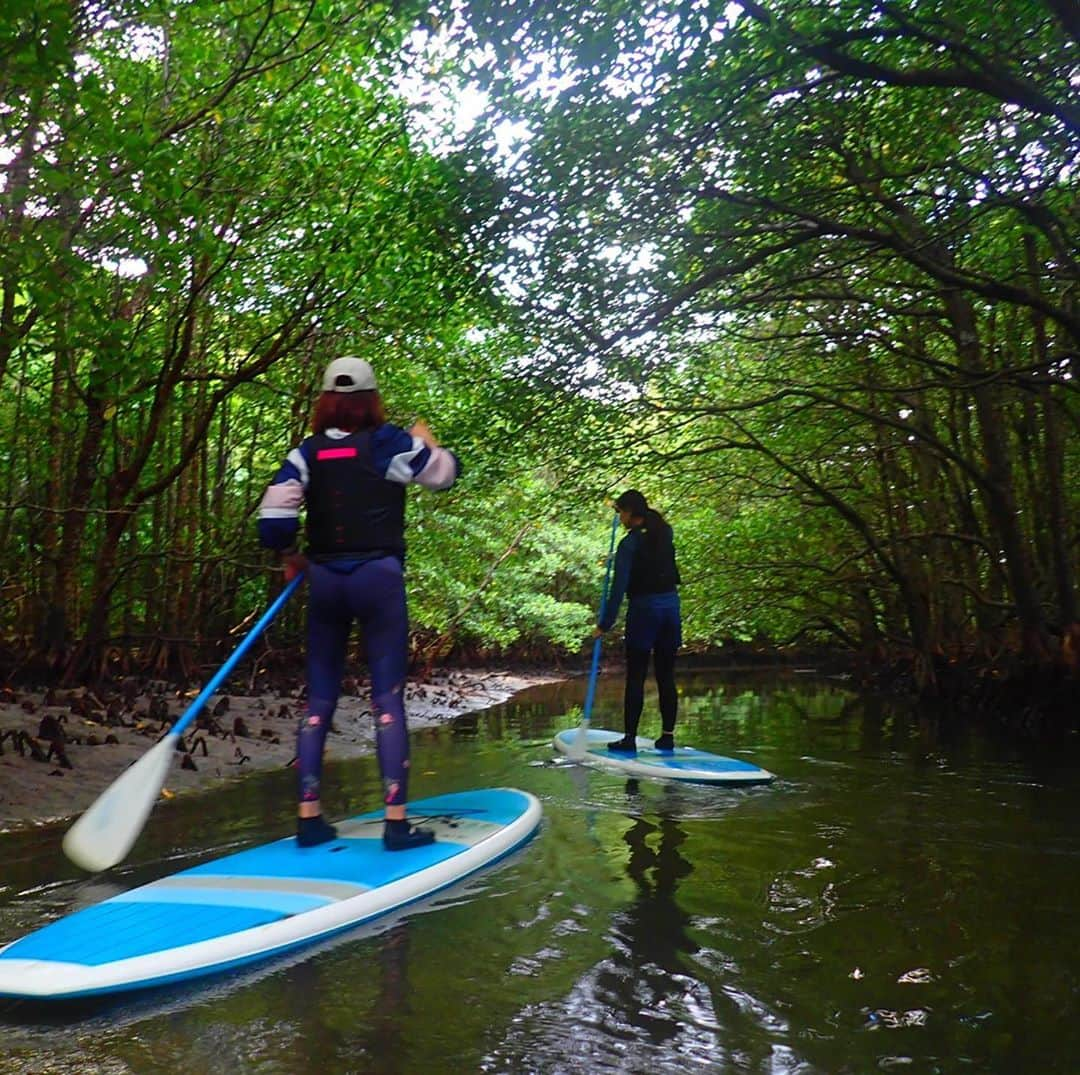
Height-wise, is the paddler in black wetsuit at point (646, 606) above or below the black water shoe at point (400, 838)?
above

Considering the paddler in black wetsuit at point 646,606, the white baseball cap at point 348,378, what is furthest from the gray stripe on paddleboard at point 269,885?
the paddler in black wetsuit at point 646,606

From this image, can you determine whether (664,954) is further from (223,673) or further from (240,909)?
(223,673)

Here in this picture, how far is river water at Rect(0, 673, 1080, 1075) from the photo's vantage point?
2336mm

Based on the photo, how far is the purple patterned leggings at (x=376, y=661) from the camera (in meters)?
4.11

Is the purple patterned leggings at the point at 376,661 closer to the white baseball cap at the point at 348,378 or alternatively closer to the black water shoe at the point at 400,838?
the black water shoe at the point at 400,838

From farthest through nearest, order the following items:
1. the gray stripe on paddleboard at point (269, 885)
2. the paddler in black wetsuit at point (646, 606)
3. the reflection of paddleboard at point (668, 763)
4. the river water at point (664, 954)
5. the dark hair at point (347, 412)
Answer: the paddler in black wetsuit at point (646, 606) < the reflection of paddleboard at point (668, 763) < the dark hair at point (347, 412) < the gray stripe on paddleboard at point (269, 885) < the river water at point (664, 954)

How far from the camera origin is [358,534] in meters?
4.14

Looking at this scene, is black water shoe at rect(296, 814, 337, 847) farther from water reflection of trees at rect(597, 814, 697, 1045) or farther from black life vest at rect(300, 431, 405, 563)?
water reflection of trees at rect(597, 814, 697, 1045)

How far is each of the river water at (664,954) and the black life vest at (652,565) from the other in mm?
1804

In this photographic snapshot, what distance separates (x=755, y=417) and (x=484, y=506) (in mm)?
6598

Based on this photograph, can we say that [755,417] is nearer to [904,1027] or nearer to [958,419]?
[958,419]

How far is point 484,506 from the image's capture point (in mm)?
17672

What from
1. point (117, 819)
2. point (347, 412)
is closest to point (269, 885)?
point (117, 819)

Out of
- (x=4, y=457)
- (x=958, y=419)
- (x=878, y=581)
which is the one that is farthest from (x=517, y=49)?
(x=878, y=581)
